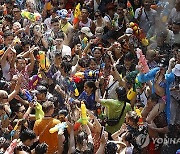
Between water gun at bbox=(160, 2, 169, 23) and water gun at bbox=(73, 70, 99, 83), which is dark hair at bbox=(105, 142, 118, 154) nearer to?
water gun at bbox=(73, 70, 99, 83)

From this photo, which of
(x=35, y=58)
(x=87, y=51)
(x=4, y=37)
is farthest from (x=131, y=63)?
(x=4, y=37)

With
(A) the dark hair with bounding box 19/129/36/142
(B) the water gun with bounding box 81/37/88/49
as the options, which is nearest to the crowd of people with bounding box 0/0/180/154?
(A) the dark hair with bounding box 19/129/36/142

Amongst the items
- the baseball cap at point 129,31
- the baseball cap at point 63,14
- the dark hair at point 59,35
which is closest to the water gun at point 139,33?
the baseball cap at point 129,31

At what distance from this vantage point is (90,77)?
7477mm

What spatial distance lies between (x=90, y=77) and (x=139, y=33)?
1805 mm

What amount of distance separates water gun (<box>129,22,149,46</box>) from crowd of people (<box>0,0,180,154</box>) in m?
0.02

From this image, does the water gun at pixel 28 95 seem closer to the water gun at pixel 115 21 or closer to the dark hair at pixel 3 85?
the dark hair at pixel 3 85

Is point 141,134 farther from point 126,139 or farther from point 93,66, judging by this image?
point 93,66

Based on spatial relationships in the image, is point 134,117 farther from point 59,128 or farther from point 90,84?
point 90,84

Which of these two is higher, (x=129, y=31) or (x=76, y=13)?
(x=76, y=13)

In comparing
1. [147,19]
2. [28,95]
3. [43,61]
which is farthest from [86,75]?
[147,19]

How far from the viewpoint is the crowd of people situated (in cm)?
564

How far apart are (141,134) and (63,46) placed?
373 centimetres

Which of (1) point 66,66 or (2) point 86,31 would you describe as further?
(2) point 86,31
